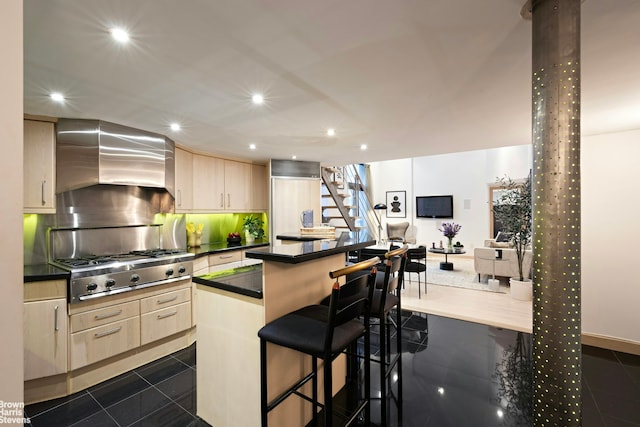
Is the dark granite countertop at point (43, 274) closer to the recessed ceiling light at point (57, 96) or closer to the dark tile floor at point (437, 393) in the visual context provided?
the dark tile floor at point (437, 393)

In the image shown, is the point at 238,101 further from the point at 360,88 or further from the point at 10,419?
the point at 10,419

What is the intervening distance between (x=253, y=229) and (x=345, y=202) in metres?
3.84

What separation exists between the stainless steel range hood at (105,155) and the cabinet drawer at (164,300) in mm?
1250

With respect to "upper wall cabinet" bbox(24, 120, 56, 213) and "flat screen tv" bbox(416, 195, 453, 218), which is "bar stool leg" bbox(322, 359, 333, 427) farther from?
"flat screen tv" bbox(416, 195, 453, 218)

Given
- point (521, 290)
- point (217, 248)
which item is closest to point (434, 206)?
point (521, 290)

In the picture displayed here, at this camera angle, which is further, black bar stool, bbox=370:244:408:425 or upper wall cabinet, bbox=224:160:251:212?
upper wall cabinet, bbox=224:160:251:212

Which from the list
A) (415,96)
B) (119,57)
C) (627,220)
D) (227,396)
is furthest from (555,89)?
(627,220)

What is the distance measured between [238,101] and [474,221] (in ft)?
26.9

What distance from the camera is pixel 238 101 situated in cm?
227

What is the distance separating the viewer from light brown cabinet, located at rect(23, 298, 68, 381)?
2.12m

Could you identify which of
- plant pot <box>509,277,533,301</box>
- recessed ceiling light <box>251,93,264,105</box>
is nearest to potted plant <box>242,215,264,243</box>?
recessed ceiling light <box>251,93,264,105</box>

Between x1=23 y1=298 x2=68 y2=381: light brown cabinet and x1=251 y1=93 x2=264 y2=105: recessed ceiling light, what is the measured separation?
228 centimetres

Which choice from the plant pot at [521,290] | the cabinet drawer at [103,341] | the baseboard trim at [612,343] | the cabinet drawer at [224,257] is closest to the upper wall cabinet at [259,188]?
the cabinet drawer at [224,257]

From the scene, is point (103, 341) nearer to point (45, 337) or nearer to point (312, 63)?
point (45, 337)
